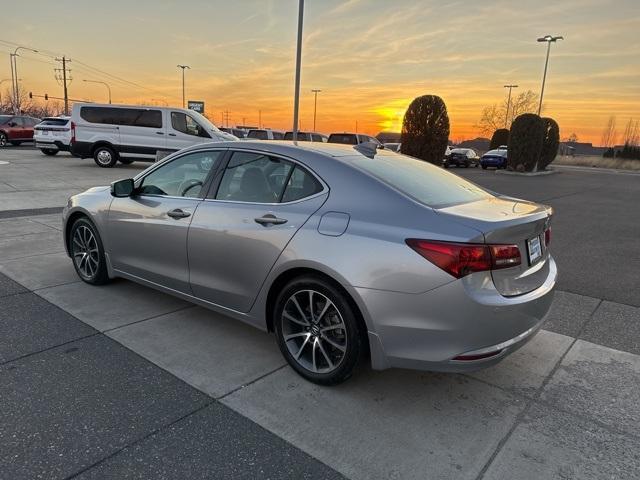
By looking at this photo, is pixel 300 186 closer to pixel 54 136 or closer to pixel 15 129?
pixel 54 136

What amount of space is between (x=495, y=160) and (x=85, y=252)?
31.4 meters

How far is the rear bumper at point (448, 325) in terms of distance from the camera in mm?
2523

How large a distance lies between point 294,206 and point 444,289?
115 centimetres

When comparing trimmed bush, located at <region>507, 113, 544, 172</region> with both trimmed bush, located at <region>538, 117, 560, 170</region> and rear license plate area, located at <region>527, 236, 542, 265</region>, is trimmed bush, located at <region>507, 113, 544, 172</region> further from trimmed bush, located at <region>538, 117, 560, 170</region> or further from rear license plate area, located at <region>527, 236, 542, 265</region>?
rear license plate area, located at <region>527, 236, 542, 265</region>

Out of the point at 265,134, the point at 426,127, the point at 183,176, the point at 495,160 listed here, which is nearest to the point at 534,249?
the point at 183,176

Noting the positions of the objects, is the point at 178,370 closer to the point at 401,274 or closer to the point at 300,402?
the point at 300,402

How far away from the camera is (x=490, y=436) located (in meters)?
2.63

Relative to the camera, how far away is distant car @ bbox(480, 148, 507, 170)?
32.0 meters

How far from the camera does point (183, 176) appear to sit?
399 centimetres

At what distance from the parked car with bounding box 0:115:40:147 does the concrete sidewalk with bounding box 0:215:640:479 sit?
84.9 feet

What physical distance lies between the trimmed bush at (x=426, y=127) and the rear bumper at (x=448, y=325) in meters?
17.3

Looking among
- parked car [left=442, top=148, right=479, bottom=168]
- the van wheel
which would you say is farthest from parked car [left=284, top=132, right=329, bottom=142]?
parked car [left=442, top=148, right=479, bottom=168]

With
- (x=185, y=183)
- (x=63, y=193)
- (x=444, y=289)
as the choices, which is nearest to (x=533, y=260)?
(x=444, y=289)

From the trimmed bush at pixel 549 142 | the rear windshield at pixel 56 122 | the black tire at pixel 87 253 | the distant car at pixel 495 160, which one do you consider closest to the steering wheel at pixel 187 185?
the black tire at pixel 87 253
